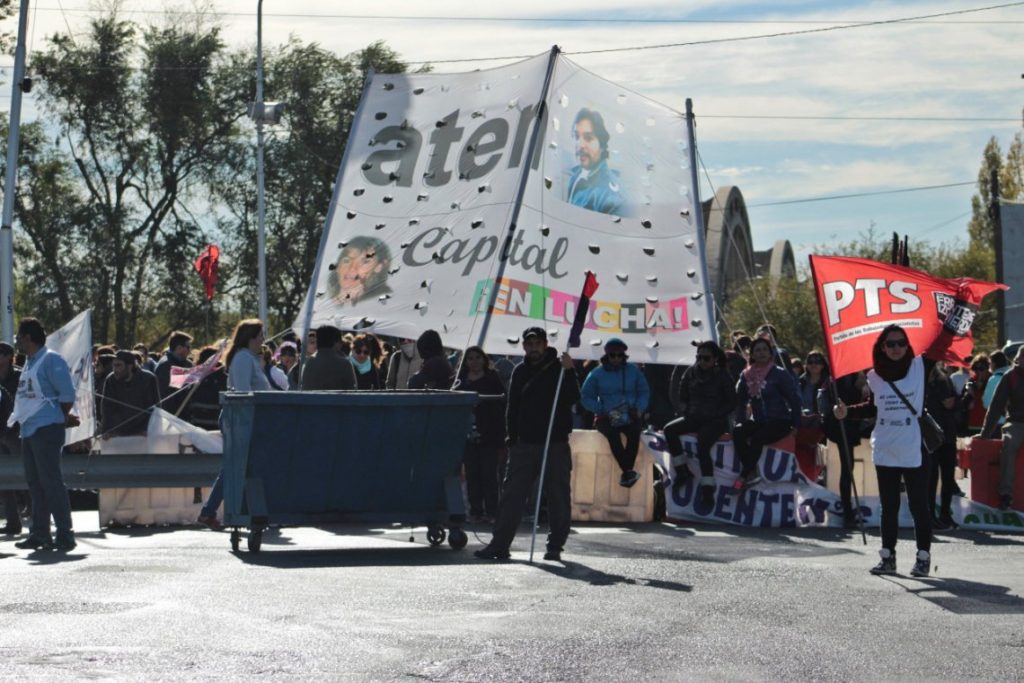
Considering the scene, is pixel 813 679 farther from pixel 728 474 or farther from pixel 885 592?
pixel 728 474

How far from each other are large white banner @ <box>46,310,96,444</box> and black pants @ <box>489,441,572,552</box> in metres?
4.50

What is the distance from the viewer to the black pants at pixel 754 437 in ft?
55.8

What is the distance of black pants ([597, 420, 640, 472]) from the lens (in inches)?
672

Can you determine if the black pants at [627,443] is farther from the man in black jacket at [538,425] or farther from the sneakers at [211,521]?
the sneakers at [211,521]

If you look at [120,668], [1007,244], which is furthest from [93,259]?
[120,668]

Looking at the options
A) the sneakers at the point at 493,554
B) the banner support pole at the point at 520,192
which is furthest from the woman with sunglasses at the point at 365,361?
the sneakers at the point at 493,554

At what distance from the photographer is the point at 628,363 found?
17.2 m

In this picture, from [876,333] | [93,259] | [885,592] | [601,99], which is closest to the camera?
[885,592]

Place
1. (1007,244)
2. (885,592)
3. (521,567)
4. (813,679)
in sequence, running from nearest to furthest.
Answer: (813,679) → (885,592) → (521,567) → (1007,244)

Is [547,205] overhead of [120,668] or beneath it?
overhead

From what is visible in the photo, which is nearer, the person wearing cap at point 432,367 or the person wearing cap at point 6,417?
the person wearing cap at point 6,417

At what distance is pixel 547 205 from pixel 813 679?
32.9 feet

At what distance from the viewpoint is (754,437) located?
17.1 meters

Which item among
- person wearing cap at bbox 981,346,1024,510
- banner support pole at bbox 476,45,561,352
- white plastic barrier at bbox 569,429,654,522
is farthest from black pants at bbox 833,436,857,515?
banner support pole at bbox 476,45,561,352
